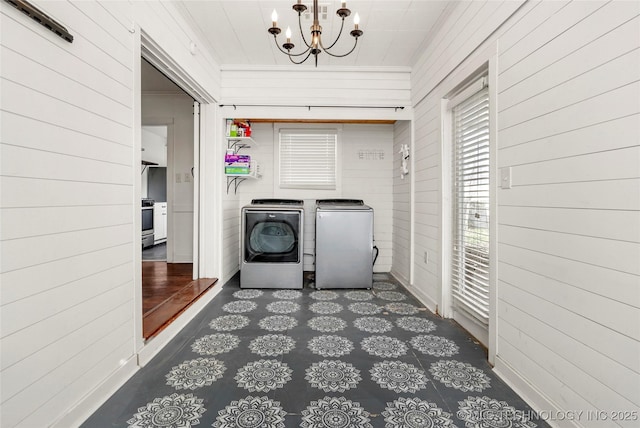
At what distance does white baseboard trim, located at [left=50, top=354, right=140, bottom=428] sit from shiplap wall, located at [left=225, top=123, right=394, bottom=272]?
260 centimetres

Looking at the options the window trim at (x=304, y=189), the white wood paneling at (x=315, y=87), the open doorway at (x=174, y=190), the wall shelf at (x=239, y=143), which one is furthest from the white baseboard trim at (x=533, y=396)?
the wall shelf at (x=239, y=143)

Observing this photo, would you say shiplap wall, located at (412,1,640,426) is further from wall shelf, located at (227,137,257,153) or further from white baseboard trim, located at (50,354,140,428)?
wall shelf, located at (227,137,257,153)

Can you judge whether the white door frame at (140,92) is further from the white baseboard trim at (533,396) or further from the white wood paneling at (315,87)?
the white baseboard trim at (533,396)

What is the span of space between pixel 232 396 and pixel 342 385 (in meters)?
0.58

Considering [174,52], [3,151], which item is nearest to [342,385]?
[3,151]

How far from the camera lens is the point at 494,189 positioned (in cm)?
181

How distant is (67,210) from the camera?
1.30 metres

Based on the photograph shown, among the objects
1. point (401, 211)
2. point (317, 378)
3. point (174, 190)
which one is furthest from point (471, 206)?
point (174, 190)

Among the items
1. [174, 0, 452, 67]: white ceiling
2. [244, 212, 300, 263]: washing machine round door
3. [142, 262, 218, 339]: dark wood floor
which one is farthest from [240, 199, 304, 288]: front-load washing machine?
[174, 0, 452, 67]: white ceiling

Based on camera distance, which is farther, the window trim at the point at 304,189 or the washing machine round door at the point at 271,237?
the window trim at the point at 304,189

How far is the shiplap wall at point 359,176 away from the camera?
4125 mm

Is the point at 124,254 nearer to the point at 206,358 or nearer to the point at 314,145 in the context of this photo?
the point at 206,358

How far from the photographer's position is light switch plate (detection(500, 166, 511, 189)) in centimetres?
167

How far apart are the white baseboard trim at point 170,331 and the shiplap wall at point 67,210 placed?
13 cm
